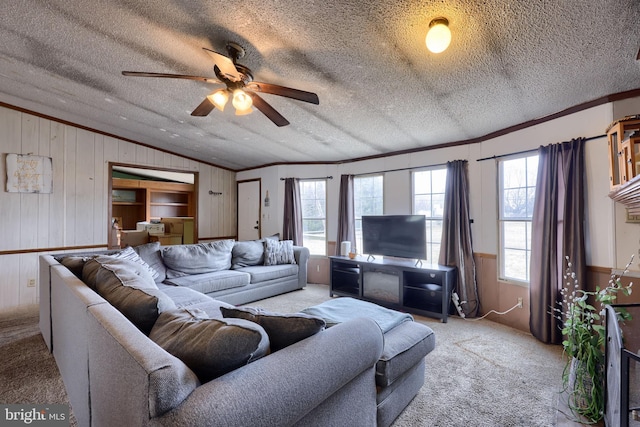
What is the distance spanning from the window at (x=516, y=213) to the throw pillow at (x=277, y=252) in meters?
3.03

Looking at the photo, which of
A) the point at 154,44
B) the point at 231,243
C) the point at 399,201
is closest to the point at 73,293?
the point at 154,44

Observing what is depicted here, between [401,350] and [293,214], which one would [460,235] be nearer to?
[401,350]

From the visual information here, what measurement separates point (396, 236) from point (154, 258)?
3.21 meters

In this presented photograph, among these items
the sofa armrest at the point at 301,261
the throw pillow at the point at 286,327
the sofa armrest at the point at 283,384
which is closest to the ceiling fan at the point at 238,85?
the throw pillow at the point at 286,327

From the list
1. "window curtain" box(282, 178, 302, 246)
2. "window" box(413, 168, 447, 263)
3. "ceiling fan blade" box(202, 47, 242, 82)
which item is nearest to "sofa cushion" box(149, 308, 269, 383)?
"ceiling fan blade" box(202, 47, 242, 82)

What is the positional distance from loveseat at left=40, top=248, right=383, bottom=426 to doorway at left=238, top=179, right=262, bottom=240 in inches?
170

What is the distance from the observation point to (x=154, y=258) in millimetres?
3734

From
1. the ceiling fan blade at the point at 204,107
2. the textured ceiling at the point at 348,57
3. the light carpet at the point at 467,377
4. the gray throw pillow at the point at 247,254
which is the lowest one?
the light carpet at the point at 467,377

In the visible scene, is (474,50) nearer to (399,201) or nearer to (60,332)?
(399,201)

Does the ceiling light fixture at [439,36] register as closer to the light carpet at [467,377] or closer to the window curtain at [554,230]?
the window curtain at [554,230]

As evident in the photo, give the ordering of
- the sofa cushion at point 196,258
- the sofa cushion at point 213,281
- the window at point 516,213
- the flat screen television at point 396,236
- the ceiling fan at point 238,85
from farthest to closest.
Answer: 1. the flat screen television at point 396,236
2. the sofa cushion at point 196,258
3. the sofa cushion at point 213,281
4. the window at point 516,213
5. the ceiling fan at point 238,85

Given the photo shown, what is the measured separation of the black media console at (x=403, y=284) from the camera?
3662 mm

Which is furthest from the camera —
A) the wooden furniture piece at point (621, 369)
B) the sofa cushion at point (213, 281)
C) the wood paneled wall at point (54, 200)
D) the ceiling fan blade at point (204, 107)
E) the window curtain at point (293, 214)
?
the window curtain at point (293, 214)

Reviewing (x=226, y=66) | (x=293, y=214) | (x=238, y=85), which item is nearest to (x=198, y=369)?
(x=226, y=66)
